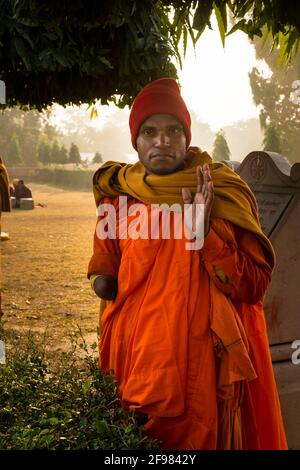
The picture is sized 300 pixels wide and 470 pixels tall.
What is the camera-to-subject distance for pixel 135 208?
91.3 inches

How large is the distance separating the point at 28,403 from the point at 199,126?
85.5 meters

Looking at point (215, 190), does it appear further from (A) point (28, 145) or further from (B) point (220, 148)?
(A) point (28, 145)

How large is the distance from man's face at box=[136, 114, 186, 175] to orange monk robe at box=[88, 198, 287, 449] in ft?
1.06

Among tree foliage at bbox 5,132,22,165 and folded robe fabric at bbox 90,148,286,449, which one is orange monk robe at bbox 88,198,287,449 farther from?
tree foliage at bbox 5,132,22,165

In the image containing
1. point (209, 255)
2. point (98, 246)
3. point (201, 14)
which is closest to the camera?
point (209, 255)

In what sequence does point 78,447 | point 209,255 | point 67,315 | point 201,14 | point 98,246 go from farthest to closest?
1. point 67,315
2. point 98,246
3. point 201,14
4. point 209,255
5. point 78,447

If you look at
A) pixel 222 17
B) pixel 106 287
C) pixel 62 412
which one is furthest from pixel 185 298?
pixel 222 17

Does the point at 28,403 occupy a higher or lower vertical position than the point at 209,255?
lower

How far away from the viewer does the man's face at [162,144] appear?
2.22m

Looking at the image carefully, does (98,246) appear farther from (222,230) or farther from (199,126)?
(199,126)

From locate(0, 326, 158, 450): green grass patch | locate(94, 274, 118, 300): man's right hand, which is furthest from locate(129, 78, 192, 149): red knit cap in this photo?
locate(0, 326, 158, 450): green grass patch

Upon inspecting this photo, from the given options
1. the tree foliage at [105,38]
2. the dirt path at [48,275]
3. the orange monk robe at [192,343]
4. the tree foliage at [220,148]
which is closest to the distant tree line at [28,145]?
the tree foliage at [220,148]

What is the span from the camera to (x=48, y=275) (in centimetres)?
1052
